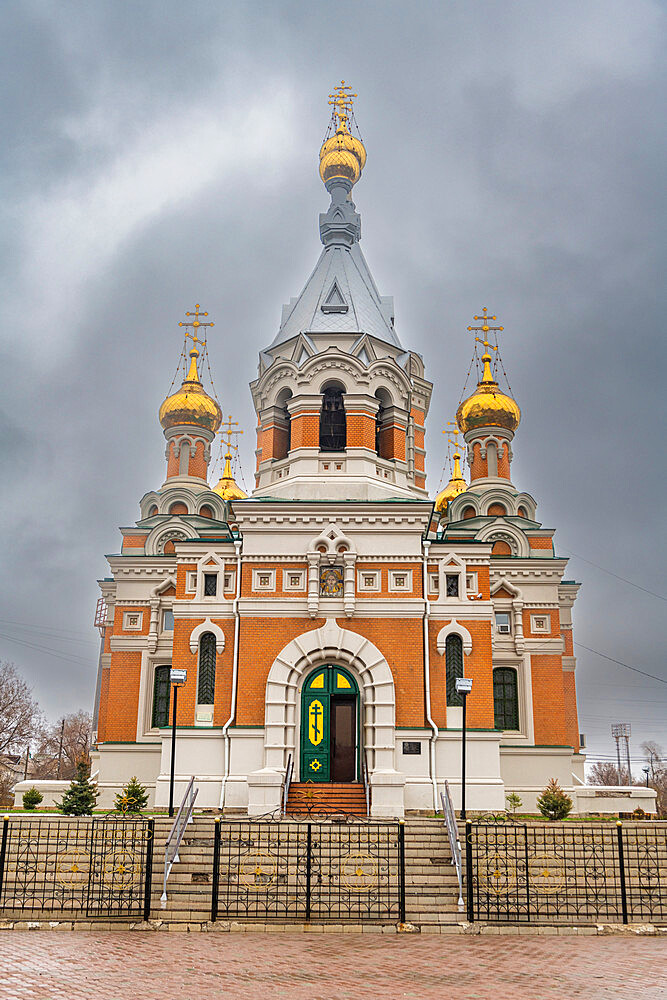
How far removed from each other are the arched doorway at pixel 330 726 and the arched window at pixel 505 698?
6995mm

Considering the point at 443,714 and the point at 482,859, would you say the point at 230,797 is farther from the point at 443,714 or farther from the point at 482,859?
the point at 482,859

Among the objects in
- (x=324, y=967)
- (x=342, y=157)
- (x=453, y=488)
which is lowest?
(x=324, y=967)

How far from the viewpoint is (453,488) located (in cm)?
3453

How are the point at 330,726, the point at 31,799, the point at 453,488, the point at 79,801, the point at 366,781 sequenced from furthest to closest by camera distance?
the point at 453,488
the point at 31,799
the point at 330,726
the point at 366,781
the point at 79,801

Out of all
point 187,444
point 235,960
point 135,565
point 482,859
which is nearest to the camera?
point 235,960

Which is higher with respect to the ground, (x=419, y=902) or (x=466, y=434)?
(x=466, y=434)

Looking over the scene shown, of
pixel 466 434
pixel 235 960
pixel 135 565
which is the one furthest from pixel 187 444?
pixel 235 960

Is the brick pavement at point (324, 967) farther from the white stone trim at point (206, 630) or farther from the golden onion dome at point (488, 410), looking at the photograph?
the golden onion dome at point (488, 410)

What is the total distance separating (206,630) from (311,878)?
26.6 feet

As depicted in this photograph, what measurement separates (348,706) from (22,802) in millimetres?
9059

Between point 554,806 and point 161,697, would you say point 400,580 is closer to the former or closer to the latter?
point 554,806

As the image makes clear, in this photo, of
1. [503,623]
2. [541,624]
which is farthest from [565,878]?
[541,624]

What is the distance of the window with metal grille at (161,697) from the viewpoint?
80.3 feet

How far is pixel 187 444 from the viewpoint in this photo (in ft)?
97.7
